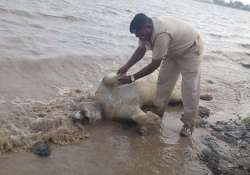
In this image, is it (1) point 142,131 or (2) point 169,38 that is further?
(1) point 142,131

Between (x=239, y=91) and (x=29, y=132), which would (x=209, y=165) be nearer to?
(x=29, y=132)

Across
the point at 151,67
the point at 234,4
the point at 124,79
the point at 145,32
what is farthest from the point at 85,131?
the point at 234,4

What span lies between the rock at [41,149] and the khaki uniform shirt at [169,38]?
1.79 meters

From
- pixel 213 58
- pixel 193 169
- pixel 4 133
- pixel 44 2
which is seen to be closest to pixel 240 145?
pixel 193 169

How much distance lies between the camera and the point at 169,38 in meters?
5.32

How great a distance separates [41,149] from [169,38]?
2.20 m

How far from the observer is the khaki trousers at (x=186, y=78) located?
5844 millimetres

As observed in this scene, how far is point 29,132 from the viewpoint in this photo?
18.1ft

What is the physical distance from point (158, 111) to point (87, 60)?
13.5 ft

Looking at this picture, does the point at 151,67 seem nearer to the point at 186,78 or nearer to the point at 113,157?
the point at 186,78

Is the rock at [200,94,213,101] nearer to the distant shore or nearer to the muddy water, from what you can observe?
the muddy water

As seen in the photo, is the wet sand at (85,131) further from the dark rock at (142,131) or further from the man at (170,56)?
the man at (170,56)

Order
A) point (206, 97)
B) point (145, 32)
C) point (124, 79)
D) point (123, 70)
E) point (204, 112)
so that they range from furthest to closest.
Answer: point (206, 97) < point (204, 112) < point (123, 70) < point (124, 79) < point (145, 32)

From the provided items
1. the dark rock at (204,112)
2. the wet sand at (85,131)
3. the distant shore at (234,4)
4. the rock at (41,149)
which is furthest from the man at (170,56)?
the distant shore at (234,4)
